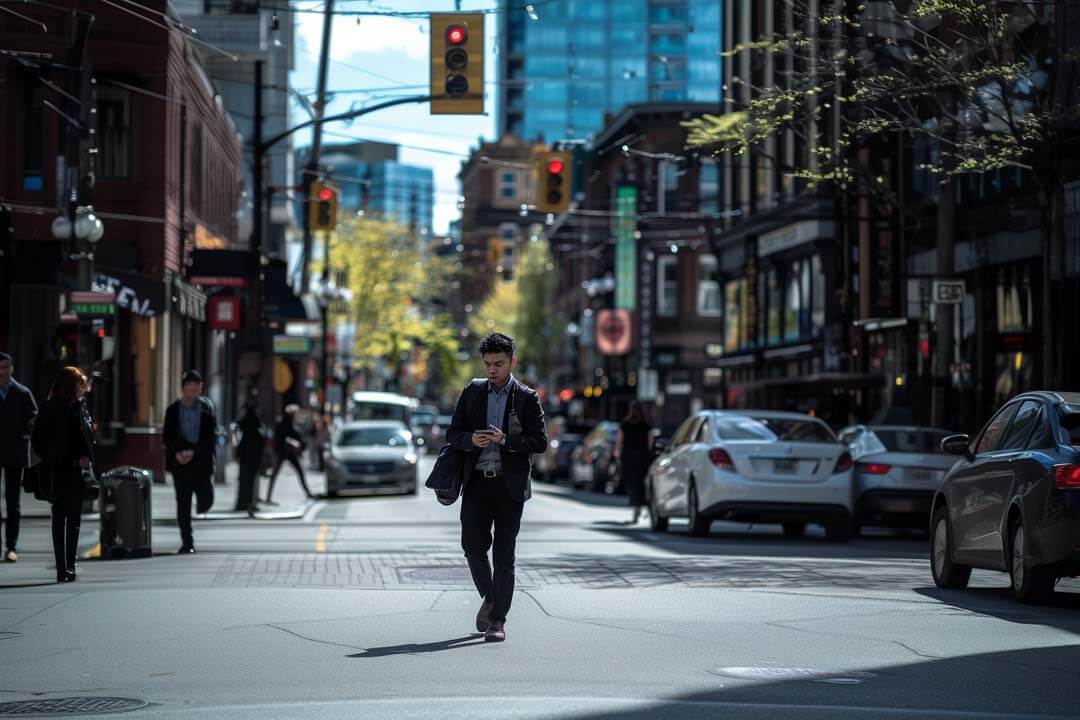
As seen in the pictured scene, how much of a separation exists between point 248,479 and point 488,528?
16.8 meters

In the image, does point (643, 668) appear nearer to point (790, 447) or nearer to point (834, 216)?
point (790, 447)

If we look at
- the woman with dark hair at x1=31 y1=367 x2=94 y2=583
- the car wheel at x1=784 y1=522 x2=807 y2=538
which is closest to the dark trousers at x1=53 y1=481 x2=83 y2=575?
the woman with dark hair at x1=31 y1=367 x2=94 y2=583

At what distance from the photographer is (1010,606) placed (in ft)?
45.9

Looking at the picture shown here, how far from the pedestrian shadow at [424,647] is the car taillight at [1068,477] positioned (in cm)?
425

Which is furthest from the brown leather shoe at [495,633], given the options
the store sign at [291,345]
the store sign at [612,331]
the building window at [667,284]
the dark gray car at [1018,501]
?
the building window at [667,284]

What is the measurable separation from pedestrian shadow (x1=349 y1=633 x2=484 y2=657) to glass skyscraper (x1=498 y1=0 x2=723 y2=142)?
11972cm

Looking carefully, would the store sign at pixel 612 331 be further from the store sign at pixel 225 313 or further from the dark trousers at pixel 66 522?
the dark trousers at pixel 66 522

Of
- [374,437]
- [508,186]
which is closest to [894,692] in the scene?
[374,437]

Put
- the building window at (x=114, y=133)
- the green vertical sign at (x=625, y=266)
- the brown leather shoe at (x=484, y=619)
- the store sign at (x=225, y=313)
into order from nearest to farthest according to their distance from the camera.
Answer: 1. the brown leather shoe at (x=484, y=619)
2. the store sign at (x=225, y=313)
3. the building window at (x=114, y=133)
4. the green vertical sign at (x=625, y=266)

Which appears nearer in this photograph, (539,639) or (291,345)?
(539,639)

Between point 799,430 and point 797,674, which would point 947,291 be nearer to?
point 799,430

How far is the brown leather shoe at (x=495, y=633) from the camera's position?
1145cm

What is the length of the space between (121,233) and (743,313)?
82.4 feet

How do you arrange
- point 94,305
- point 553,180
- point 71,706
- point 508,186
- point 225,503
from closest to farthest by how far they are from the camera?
point 71,706 < point 94,305 < point 553,180 < point 225,503 < point 508,186
